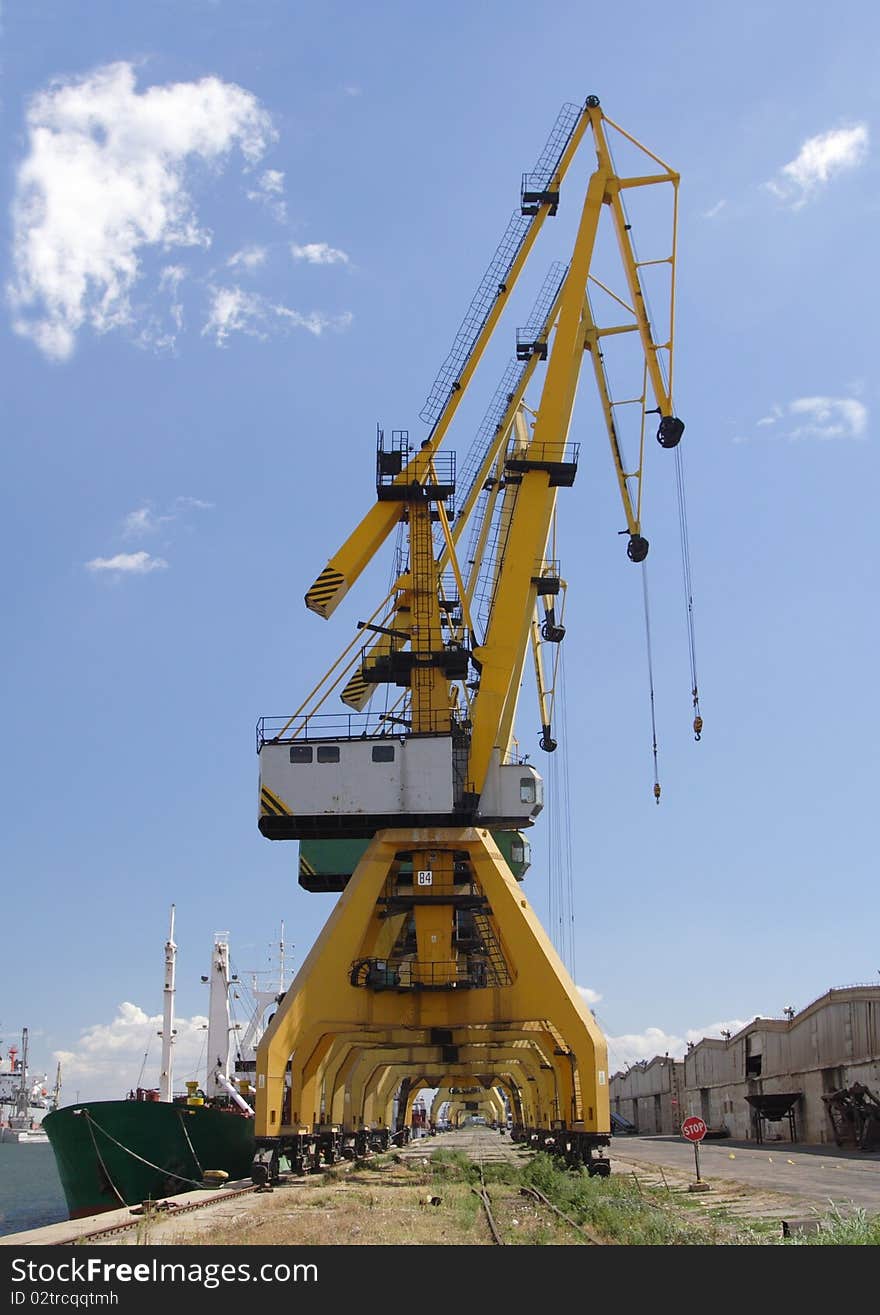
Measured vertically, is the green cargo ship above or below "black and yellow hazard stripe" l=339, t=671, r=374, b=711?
below

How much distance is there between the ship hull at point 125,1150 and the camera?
92.9ft

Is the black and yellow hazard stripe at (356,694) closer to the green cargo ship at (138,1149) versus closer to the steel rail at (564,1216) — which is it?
the green cargo ship at (138,1149)

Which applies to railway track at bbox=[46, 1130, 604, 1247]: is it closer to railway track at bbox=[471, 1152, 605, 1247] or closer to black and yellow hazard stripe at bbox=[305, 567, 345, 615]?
railway track at bbox=[471, 1152, 605, 1247]

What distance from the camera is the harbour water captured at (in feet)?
139

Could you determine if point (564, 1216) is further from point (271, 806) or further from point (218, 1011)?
point (218, 1011)

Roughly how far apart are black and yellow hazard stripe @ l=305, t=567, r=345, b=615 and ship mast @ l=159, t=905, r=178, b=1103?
12.6m

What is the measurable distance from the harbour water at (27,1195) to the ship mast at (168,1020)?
15.1ft

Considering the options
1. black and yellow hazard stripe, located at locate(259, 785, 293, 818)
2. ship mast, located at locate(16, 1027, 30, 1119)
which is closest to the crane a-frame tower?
black and yellow hazard stripe, located at locate(259, 785, 293, 818)

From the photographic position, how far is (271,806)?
26312 mm

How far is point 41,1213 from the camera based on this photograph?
46906 millimetres

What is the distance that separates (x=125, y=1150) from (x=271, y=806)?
9.72 meters

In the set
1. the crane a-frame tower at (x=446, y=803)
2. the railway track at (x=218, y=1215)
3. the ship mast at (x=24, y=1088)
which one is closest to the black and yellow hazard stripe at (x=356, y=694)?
the crane a-frame tower at (x=446, y=803)
